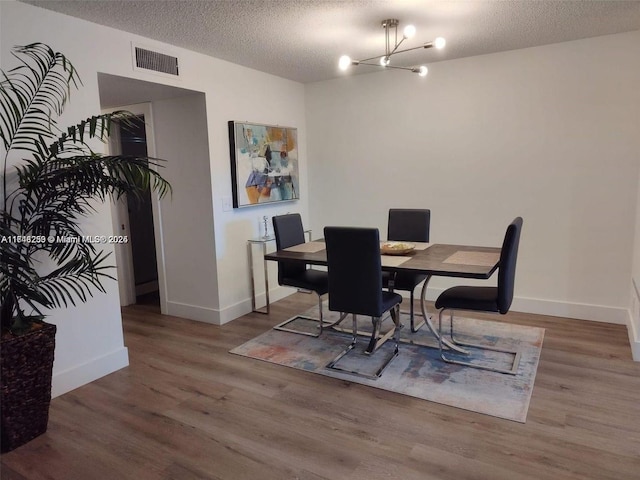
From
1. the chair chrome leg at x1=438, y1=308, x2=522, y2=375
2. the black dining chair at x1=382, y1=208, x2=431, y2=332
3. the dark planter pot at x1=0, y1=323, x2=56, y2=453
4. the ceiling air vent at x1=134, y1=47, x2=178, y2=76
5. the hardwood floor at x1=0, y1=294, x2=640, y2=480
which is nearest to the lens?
the hardwood floor at x1=0, y1=294, x2=640, y2=480

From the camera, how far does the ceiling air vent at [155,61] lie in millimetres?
3224

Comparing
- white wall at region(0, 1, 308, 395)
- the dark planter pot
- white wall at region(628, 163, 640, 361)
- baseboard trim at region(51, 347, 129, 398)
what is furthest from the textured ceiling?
baseboard trim at region(51, 347, 129, 398)

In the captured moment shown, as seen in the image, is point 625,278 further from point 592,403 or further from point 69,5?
point 69,5

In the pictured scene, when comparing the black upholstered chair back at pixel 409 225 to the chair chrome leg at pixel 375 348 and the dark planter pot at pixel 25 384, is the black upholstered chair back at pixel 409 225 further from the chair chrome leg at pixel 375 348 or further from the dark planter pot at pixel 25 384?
the dark planter pot at pixel 25 384

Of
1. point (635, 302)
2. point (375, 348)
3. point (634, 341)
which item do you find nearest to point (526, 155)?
point (635, 302)

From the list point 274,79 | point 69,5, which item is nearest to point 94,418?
point 69,5

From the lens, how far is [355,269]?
9.45ft

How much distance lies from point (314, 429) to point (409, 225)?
2222mm

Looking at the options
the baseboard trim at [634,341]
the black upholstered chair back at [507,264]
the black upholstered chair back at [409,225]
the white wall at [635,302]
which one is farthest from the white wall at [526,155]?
the black upholstered chair back at [507,264]

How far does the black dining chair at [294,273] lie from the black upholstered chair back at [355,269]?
55 centimetres

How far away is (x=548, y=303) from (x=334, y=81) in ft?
10.6

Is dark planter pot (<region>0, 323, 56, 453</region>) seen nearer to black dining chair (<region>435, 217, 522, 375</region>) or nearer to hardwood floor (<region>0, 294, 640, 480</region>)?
hardwood floor (<region>0, 294, 640, 480</region>)

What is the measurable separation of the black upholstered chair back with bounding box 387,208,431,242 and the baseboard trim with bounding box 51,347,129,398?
251 centimetres

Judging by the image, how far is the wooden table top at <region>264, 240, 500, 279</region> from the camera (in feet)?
9.07
